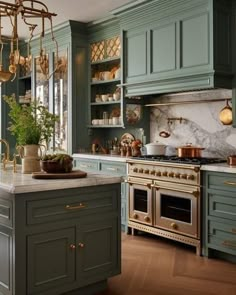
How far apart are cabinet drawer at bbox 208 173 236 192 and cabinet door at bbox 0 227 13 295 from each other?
6.76ft

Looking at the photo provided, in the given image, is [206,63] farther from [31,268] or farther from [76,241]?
[31,268]

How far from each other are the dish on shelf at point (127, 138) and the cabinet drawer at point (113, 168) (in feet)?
1.77

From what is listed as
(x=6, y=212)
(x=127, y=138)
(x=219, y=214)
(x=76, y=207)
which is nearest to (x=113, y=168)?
(x=127, y=138)

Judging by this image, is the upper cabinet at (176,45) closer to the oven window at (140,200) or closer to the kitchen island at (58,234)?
the oven window at (140,200)

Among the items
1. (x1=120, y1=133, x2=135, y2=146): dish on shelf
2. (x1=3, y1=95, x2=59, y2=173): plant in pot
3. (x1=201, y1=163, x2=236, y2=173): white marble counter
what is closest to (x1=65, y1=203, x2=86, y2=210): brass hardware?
(x1=3, y1=95, x2=59, y2=173): plant in pot

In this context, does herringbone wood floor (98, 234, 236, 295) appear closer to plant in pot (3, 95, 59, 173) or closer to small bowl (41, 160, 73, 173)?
small bowl (41, 160, 73, 173)

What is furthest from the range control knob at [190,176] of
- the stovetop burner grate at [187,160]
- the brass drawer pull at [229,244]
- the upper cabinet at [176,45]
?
the upper cabinet at [176,45]

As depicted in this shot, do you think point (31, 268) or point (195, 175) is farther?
point (195, 175)

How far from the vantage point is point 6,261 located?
8.75 ft

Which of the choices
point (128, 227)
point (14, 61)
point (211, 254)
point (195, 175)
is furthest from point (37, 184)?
point (128, 227)

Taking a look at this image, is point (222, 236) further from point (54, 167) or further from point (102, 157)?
point (102, 157)

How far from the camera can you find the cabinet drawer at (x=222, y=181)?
12.1 feet

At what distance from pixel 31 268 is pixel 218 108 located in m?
2.83

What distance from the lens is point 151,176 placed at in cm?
452
